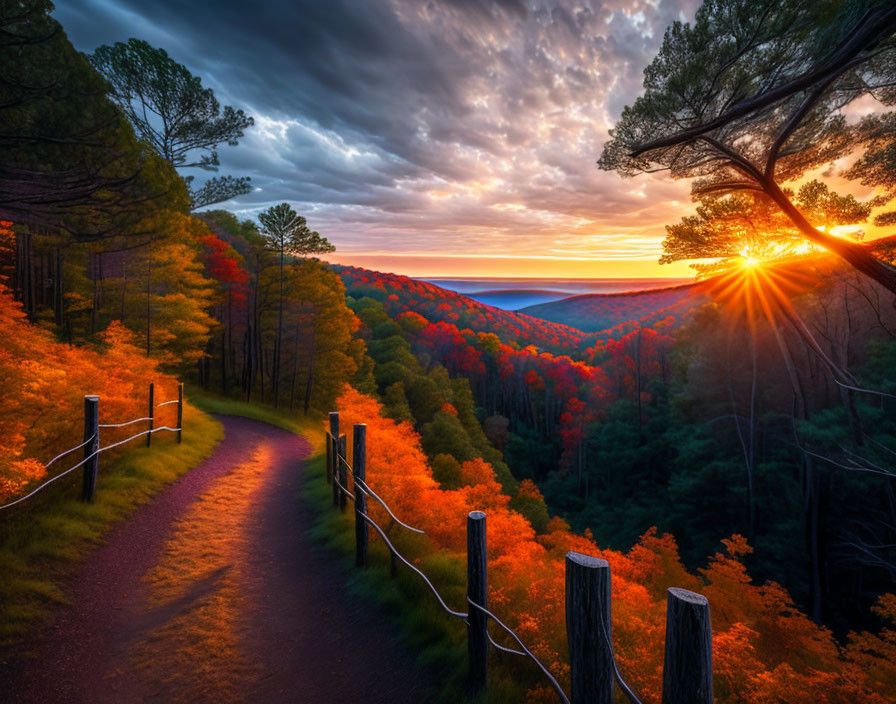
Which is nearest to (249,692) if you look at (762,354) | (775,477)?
(775,477)

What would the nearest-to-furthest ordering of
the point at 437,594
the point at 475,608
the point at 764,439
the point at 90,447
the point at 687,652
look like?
the point at 687,652
the point at 475,608
the point at 437,594
the point at 90,447
the point at 764,439

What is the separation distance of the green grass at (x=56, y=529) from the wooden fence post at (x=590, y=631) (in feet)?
17.2

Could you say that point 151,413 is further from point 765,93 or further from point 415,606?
point 765,93

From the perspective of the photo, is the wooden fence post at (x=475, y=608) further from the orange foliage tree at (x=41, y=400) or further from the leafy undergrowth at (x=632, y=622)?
the orange foliage tree at (x=41, y=400)

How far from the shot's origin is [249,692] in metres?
3.72

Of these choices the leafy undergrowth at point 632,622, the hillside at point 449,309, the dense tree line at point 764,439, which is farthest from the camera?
the hillside at point 449,309

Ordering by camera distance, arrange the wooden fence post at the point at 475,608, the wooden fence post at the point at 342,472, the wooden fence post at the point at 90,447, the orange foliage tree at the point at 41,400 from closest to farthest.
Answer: the wooden fence post at the point at 475,608 → the orange foliage tree at the point at 41,400 → the wooden fence post at the point at 90,447 → the wooden fence post at the point at 342,472

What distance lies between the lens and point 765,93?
6.08 metres

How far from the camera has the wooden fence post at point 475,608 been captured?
3541mm

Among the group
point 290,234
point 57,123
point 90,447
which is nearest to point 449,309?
point 290,234

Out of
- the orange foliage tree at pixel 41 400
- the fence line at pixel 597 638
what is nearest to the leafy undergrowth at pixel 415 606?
the fence line at pixel 597 638

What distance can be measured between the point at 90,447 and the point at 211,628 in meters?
4.28

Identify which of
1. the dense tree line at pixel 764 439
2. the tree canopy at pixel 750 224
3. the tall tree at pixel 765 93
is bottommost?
the dense tree line at pixel 764 439

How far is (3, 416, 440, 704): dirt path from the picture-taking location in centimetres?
367
